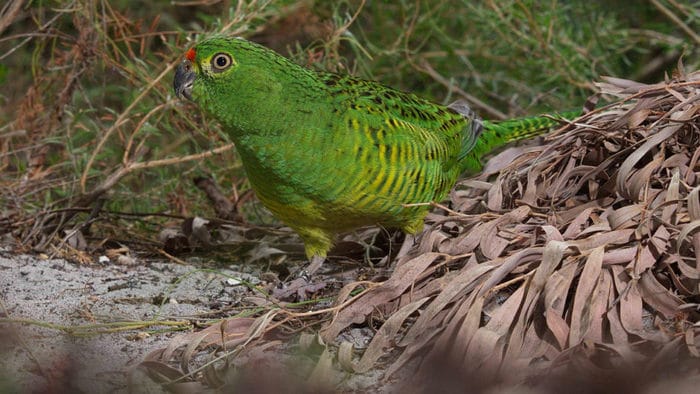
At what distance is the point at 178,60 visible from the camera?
4.91 meters

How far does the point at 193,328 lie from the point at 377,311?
72cm

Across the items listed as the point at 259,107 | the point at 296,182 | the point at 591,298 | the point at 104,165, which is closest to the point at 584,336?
the point at 591,298

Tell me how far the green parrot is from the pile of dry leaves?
329mm

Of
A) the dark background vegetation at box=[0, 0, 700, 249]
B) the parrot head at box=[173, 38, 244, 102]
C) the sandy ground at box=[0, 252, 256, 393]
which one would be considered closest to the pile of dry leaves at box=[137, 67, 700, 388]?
the sandy ground at box=[0, 252, 256, 393]

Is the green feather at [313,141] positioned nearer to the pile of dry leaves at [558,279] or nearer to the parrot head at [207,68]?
the parrot head at [207,68]

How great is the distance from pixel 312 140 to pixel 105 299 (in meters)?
1.09

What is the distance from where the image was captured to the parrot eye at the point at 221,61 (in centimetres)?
402

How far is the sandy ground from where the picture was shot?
323cm

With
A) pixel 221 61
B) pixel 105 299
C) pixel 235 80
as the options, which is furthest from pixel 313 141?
pixel 105 299

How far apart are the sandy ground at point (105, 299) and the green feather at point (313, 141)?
20.7 inches

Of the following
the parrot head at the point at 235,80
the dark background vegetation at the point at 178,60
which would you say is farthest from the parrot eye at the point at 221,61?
the dark background vegetation at the point at 178,60

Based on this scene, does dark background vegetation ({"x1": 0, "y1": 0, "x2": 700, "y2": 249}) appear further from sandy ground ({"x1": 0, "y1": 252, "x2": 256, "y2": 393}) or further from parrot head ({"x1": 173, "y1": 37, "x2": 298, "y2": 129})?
parrot head ({"x1": 173, "y1": 37, "x2": 298, "y2": 129})

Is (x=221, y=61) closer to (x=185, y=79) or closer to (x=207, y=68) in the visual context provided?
(x=207, y=68)

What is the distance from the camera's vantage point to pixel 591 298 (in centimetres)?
306
